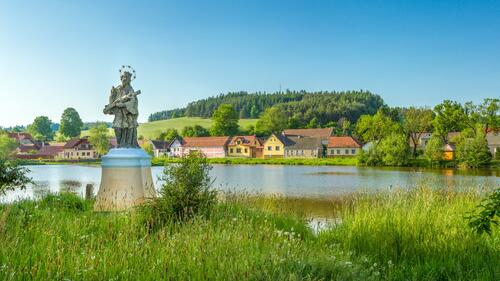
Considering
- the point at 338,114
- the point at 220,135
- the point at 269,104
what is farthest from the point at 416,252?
the point at 269,104

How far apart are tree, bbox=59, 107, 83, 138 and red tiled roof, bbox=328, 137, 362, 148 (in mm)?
71820

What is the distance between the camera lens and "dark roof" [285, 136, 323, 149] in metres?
84.6

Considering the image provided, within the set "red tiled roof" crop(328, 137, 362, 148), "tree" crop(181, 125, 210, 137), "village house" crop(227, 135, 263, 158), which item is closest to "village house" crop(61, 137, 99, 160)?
"tree" crop(181, 125, 210, 137)

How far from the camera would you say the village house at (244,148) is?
9425cm

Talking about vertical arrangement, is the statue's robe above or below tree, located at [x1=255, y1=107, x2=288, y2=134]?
below

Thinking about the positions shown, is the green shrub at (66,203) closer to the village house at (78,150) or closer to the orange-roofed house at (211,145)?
the orange-roofed house at (211,145)

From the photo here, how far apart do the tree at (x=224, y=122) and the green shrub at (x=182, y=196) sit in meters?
96.5

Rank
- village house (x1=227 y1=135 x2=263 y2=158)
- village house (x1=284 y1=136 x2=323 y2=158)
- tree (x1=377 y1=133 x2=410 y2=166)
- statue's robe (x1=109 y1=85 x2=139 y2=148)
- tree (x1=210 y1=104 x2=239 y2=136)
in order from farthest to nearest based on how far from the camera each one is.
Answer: tree (x1=210 y1=104 x2=239 y2=136), village house (x1=227 y1=135 x2=263 y2=158), village house (x1=284 y1=136 x2=323 y2=158), tree (x1=377 y1=133 x2=410 y2=166), statue's robe (x1=109 y1=85 x2=139 y2=148)

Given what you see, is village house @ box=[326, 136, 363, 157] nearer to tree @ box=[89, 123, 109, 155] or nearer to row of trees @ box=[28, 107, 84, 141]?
tree @ box=[89, 123, 109, 155]

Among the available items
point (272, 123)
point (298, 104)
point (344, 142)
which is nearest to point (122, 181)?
point (344, 142)

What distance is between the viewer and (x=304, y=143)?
8619cm

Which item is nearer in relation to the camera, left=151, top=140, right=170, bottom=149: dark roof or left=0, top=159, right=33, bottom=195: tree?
left=0, top=159, right=33, bottom=195: tree

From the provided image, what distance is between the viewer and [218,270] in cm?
426

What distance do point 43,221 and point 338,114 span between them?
11795 cm
